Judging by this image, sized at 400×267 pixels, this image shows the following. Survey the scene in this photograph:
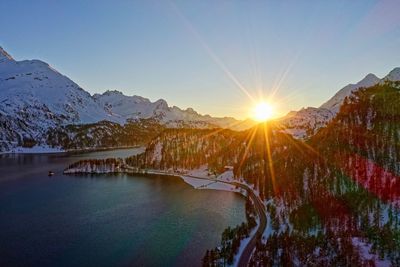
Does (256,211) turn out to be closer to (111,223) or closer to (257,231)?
(257,231)

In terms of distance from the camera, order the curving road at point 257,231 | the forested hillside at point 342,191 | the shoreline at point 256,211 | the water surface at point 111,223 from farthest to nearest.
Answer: the water surface at point 111,223 < the shoreline at point 256,211 < the curving road at point 257,231 < the forested hillside at point 342,191

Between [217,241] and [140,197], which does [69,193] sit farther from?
[217,241]

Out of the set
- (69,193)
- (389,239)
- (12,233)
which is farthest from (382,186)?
(69,193)

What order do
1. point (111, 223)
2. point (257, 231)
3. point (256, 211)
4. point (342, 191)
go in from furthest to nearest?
point (256, 211)
point (342, 191)
point (111, 223)
point (257, 231)

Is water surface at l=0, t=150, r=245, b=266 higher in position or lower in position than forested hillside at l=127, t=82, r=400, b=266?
lower

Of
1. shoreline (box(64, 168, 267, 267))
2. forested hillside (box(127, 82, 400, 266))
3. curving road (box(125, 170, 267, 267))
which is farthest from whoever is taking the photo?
shoreline (box(64, 168, 267, 267))

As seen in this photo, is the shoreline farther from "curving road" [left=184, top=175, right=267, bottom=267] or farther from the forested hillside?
the forested hillside

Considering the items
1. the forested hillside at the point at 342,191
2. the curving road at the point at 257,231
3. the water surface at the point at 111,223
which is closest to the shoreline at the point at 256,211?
the curving road at the point at 257,231

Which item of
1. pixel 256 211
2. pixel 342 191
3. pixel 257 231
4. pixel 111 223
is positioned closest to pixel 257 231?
pixel 257 231

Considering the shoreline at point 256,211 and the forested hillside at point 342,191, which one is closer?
the forested hillside at point 342,191

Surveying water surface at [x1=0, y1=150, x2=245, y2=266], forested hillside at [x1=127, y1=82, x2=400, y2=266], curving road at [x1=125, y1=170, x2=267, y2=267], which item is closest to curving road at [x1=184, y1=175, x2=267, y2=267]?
curving road at [x1=125, y1=170, x2=267, y2=267]

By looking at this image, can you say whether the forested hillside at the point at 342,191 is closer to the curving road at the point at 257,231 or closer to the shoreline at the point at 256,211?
the curving road at the point at 257,231
